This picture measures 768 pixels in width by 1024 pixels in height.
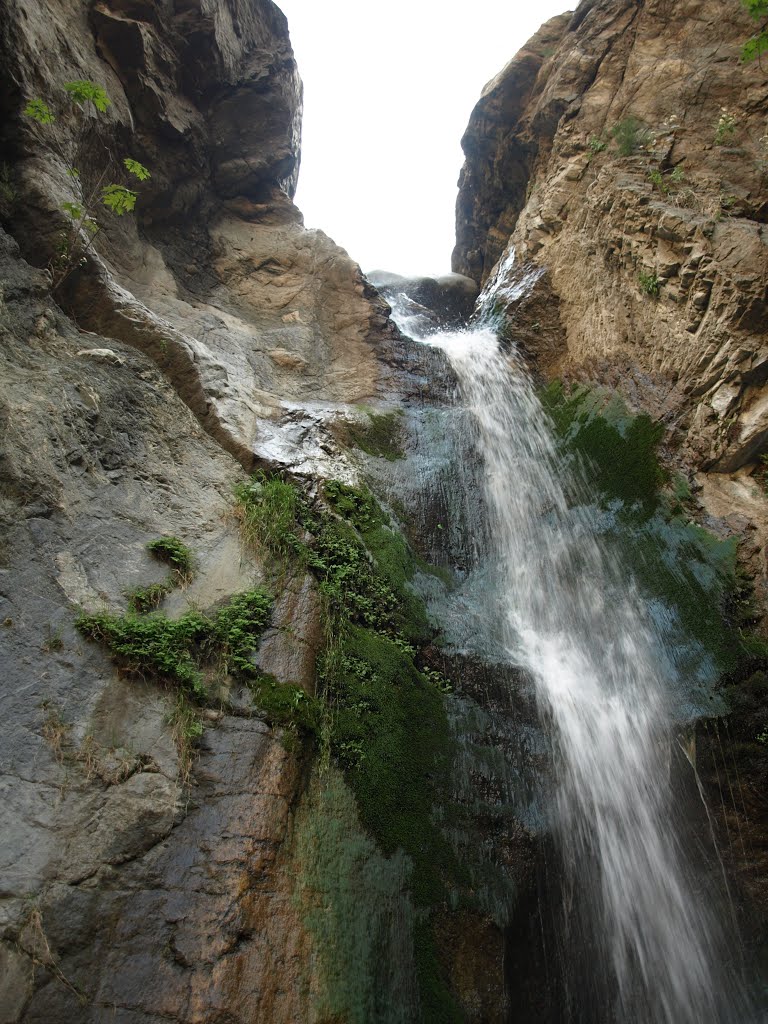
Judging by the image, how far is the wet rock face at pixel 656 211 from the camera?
7898 millimetres

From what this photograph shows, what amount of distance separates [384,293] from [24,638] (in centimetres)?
1526

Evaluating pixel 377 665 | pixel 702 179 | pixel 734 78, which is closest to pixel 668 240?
pixel 702 179

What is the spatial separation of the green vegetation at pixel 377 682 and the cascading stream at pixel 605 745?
3.95ft

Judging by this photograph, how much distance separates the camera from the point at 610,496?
8.09 metres

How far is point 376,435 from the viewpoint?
902cm

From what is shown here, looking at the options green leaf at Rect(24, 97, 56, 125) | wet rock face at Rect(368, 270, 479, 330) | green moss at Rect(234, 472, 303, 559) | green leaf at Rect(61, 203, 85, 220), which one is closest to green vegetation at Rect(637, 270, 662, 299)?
green moss at Rect(234, 472, 303, 559)

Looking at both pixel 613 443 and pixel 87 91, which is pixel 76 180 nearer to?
pixel 87 91

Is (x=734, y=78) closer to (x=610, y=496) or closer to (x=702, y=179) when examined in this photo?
(x=702, y=179)

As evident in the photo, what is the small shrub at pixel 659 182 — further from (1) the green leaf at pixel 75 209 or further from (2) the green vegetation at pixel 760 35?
(1) the green leaf at pixel 75 209

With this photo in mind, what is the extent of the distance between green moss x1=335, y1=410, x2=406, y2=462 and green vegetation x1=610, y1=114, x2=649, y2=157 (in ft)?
22.7

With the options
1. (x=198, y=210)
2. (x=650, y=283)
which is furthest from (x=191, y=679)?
(x=198, y=210)

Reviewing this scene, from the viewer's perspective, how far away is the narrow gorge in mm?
3838

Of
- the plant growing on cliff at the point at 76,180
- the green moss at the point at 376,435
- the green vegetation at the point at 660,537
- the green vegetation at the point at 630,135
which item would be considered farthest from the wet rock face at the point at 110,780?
the green vegetation at the point at 630,135

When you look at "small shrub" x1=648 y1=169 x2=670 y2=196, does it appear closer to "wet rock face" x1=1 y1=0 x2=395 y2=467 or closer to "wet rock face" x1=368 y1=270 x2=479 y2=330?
"wet rock face" x1=1 y1=0 x2=395 y2=467
